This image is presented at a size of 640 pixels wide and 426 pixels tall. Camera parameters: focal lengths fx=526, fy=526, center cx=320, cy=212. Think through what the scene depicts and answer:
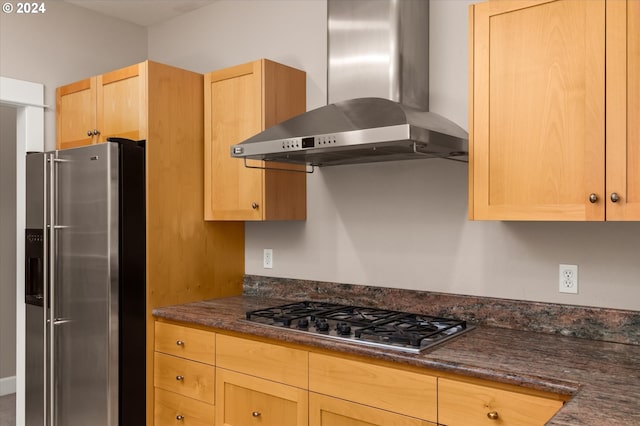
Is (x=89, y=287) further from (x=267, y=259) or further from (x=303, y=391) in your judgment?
(x=303, y=391)

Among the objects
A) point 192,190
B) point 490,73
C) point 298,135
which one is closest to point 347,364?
point 298,135

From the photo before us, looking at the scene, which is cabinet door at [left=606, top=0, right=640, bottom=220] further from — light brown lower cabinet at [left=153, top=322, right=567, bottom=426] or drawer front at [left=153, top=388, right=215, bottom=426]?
drawer front at [left=153, top=388, right=215, bottom=426]

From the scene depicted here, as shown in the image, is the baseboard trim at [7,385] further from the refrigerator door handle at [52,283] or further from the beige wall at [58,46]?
the beige wall at [58,46]

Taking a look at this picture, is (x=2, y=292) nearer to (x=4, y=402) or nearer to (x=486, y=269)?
(x=4, y=402)

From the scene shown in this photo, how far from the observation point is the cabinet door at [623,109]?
170cm

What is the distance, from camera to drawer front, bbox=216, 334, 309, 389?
7.13 feet

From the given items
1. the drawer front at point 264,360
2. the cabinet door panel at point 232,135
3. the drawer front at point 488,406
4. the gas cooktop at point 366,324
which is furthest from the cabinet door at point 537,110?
the cabinet door panel at point 232,135

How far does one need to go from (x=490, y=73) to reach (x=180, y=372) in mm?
2033

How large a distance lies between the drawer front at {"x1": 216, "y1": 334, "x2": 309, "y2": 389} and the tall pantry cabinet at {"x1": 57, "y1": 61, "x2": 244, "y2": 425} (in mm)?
551

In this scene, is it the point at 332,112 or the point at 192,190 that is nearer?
the point at 332,112

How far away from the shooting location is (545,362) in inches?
68.9

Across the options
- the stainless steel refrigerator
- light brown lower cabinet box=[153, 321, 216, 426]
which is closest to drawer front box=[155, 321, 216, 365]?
light brown lower cabinet box=[153, 321, 216, 426]

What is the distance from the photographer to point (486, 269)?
2389 millimetres

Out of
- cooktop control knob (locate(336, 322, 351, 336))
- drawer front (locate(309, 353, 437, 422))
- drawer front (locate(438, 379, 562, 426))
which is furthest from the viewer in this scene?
cooktop control knob (locate(336, 322, 351, 336))
